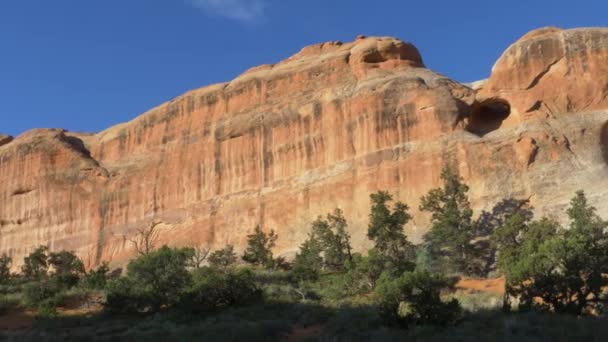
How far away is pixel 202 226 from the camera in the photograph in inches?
1902

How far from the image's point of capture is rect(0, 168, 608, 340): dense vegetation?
16156 mm

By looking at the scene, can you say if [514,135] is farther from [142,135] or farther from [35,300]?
[142,135]

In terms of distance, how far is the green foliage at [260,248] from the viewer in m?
39.5

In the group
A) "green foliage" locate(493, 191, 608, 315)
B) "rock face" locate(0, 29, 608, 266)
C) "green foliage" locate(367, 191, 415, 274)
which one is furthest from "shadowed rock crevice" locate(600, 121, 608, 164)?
"green foliage" locate(493, 191, 608, 315)

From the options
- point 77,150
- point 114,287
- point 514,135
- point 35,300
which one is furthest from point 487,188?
point 77,150

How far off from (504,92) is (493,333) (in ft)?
91.8

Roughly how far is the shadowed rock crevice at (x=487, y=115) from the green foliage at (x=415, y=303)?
24.4m

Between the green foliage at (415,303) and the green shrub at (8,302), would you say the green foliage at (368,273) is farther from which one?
the green shrub at (8,302)

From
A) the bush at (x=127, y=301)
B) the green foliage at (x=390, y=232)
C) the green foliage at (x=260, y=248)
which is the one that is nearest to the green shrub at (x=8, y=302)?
the bush at (x=127, y=301)

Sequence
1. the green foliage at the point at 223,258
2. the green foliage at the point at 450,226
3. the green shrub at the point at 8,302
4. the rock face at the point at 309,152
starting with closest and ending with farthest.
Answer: the green shrub at the point at 8,302 → the green foliage at the point at 450,226 → the rock face at the point at 309,152 → the green foliage at the point at 223,258

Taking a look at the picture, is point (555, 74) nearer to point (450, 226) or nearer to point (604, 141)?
point (604, 141)

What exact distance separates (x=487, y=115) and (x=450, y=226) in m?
12.2

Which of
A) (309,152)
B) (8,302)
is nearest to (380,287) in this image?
(8,302)

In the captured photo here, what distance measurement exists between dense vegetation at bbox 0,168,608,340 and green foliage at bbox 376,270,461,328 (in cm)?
3
